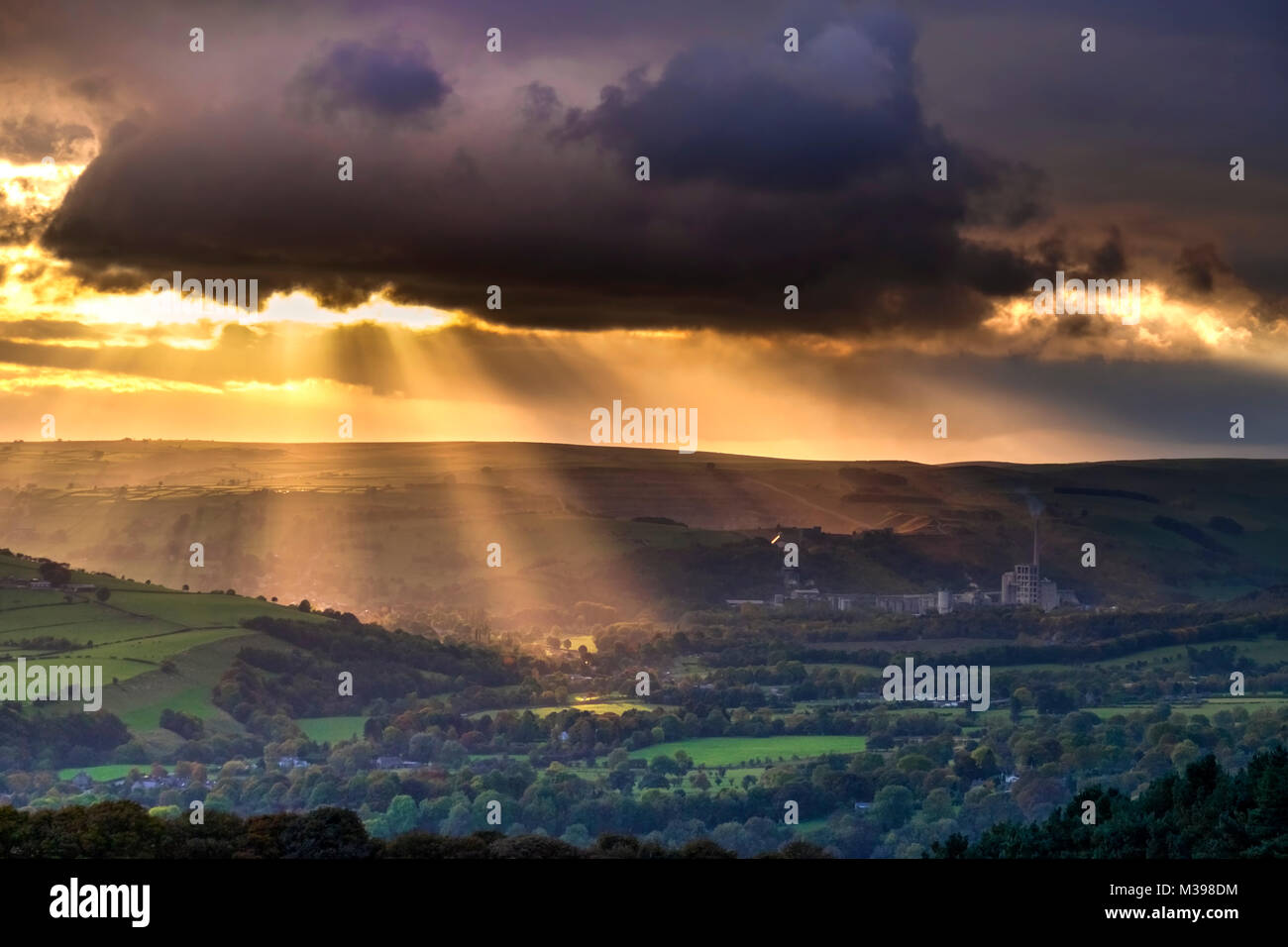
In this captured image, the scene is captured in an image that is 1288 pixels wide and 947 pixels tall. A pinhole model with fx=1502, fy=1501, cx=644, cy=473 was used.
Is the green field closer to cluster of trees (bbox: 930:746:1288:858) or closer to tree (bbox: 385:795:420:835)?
tree (bbox: 385:795:420:835)

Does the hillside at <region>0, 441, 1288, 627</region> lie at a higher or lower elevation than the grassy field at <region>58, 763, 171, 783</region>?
higher

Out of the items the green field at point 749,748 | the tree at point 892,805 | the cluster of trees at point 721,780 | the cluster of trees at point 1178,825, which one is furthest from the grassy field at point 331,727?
the cluster of trees at point 1178,825

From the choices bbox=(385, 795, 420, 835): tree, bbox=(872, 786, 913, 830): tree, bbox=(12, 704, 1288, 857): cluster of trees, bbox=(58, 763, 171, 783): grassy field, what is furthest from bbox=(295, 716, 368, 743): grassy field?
bbox=(872, 786, 913, 830): tree

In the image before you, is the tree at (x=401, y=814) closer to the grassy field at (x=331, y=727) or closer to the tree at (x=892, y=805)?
the grassy field at (x=331, y=727)

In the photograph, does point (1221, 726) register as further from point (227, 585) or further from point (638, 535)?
point (227, 585)

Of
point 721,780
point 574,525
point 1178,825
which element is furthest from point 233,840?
point 574,525

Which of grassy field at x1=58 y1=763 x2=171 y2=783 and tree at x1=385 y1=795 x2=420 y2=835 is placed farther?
grassy field at x1=58 y1=763 x2=171 y2=783
